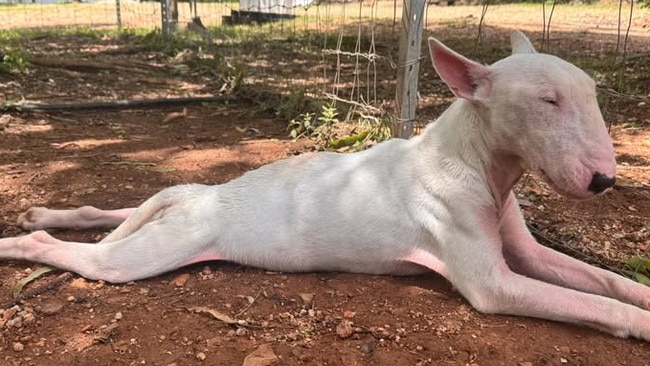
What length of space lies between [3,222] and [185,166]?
1.51 metres

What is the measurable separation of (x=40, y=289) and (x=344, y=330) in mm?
1540

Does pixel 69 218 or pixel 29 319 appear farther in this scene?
pixel 69 218

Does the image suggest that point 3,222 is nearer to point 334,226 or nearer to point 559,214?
point 334,226

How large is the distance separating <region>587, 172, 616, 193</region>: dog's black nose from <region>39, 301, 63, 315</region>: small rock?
7.87 feet

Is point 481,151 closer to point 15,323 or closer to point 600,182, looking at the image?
Result: point 600,182

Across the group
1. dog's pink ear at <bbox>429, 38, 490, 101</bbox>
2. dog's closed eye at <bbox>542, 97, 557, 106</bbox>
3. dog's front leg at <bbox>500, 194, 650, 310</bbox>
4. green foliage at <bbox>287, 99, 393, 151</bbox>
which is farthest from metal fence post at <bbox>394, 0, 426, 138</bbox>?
dog's closed eye at <bbox>542, 97, 557, 106</bbox>

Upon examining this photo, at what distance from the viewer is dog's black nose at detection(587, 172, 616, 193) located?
2.36 meters

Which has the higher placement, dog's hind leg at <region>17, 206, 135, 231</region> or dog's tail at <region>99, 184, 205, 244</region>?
dog's tail at <region>99, 184, 205, 244</region>

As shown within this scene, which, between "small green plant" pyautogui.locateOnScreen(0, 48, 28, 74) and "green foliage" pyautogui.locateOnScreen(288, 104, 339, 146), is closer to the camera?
"green foliage" pyautogui.locateOnScreen(288, 104, 339, 146)

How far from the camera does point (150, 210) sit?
342 centimetres

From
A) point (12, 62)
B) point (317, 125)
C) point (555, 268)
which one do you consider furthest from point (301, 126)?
point (12, 62)

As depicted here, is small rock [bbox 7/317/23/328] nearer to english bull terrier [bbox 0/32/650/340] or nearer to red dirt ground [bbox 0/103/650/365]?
red dirt ground [bbox 0/103/650/365]

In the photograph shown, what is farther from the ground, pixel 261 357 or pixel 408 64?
pixel 408 64

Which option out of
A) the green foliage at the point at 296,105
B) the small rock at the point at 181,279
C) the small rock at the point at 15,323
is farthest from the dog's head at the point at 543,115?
the green foliage at the point at 296,105
